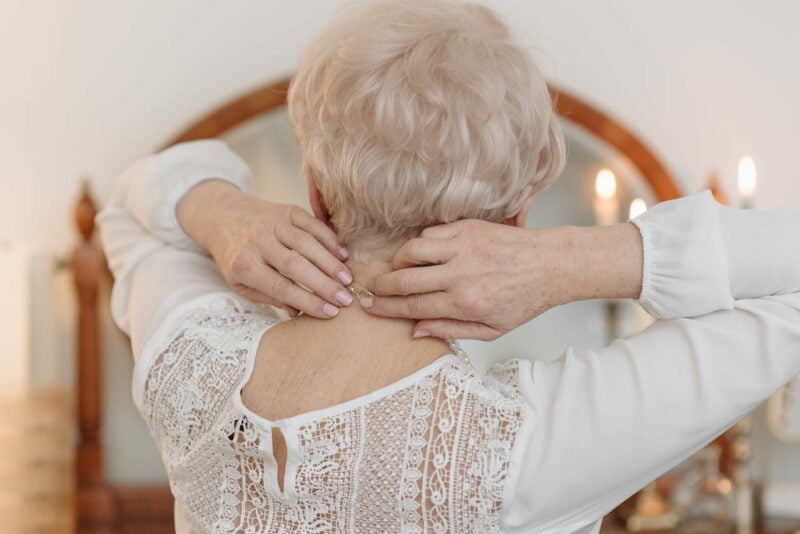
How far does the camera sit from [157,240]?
103cm

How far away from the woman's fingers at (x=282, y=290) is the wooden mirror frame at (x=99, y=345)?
116 cm

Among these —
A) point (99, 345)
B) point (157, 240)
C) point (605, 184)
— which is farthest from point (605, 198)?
point (157, 240)

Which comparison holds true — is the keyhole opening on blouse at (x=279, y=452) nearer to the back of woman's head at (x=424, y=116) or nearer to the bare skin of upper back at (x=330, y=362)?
the bare skin of upper back at (x=330, y=362)

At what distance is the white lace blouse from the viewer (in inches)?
28.8

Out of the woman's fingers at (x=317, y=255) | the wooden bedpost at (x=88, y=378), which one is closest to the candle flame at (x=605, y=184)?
the wooden bedpost at (x=88, y=378)

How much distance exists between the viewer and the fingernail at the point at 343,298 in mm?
802

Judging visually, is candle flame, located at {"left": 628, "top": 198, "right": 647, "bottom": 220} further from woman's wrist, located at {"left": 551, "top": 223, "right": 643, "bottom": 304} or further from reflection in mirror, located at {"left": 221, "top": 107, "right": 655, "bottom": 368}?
woman's wrist, located at {"left": 551, "top": 223, "right": 643, "bottom": 304}

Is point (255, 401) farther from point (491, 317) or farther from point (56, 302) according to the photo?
point (56, 302)

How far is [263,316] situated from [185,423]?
0.40ft

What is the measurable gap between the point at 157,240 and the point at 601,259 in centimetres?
48

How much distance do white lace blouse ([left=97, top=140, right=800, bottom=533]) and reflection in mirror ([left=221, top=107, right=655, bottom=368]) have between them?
128 centimetres

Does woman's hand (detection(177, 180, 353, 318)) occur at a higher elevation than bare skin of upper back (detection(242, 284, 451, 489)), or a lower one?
higher

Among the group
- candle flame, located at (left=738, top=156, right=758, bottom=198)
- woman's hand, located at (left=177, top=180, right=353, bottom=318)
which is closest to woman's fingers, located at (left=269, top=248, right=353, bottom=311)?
woman's hand, located at (left=177, top=180, right=353, bottom=318)

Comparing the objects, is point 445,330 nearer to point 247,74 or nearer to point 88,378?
point 88,378
